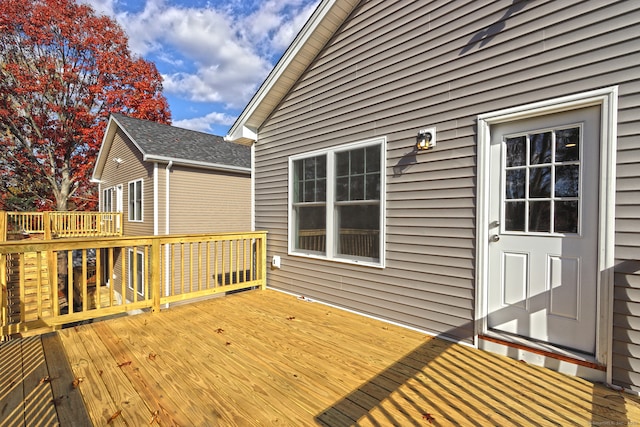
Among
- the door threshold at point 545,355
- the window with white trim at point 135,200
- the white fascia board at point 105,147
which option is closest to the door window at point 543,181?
the door threshold at point 545,355

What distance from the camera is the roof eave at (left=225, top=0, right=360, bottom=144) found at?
3840 millimetres

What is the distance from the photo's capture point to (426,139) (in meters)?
3.04

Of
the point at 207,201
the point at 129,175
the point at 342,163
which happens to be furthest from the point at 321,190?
the point at 129,175

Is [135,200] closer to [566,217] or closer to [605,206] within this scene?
[566,217]

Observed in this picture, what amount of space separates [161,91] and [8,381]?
19.6m

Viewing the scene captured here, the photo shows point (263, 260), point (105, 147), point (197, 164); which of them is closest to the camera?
point (263, 260)

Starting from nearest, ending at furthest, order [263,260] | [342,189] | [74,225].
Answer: [342,189] → [263,260] → [74,225]

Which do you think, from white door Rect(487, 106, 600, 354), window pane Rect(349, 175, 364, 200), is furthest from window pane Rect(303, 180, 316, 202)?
white door Rect(487, 106, 600, 354)

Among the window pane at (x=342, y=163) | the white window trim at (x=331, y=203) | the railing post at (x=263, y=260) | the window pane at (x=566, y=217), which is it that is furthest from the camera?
the railing post at (x=263, y=260)

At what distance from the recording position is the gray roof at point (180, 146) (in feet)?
28.7

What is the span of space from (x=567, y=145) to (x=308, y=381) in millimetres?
2746

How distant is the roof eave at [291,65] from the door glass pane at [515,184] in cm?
288

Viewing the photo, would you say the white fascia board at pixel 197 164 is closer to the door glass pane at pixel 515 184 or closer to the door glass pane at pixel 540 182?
the door glass pane at pixel 515 184

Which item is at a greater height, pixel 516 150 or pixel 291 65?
pixel 291 65
